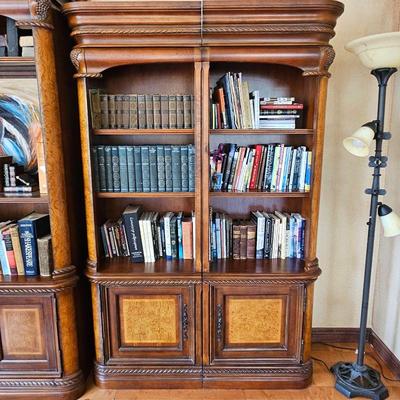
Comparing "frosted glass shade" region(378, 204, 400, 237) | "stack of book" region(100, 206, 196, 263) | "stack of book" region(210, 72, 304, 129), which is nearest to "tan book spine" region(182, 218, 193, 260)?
"stack of book" region(100, 206, 196, 263)

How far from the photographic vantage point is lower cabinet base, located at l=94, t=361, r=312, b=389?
204 cm

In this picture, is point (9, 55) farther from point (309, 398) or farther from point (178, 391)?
point (309, 398)

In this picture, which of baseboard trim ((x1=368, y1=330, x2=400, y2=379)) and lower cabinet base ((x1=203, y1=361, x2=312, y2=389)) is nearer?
lower cabinet base ((x1=203, y1=361, x2=312, y2=389))

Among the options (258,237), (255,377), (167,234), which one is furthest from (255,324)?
(167,234)

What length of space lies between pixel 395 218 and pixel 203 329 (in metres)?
1.18

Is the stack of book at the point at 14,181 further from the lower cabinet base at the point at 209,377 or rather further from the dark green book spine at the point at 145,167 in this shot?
the lower cabinet base at the point at 209,377

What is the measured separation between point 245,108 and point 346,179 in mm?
896

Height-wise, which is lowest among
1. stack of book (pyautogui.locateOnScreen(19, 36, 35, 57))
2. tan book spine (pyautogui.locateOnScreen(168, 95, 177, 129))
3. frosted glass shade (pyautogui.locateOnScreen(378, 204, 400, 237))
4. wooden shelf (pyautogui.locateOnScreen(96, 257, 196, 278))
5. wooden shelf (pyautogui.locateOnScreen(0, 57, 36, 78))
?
wooden shelf (pyautogui.locateOnScreen(96, 257, 196, 278))

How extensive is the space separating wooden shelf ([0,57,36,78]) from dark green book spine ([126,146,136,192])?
2.03ft

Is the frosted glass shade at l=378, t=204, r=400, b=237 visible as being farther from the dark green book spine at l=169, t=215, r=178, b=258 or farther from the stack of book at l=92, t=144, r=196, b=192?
the dark green book spine at l=169, t=215, r=178, b=258

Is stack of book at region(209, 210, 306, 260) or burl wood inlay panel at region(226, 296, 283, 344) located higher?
stack of book at region(209, 210, 306, 260)

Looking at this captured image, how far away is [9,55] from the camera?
1762 mm

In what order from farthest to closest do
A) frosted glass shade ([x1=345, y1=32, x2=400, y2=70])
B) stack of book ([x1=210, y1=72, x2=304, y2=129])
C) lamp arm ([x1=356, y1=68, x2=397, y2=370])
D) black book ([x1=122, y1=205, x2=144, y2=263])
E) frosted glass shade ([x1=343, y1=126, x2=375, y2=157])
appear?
black book ([x1=122, y1=205, x2=144, y2=263]), stack of book ([x1=210, y1=72, x2=304, y2=129]), lamp arm ([x1=356, y1=68, x2=397, y2=370]), frosted glass shade ([x1=343, y1=126, x2=375, y2=157]), frosted glass shade ([x1=345, y1=32, x2=400, y2=70])

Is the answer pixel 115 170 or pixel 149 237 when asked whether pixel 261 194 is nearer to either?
pixel 149 237
